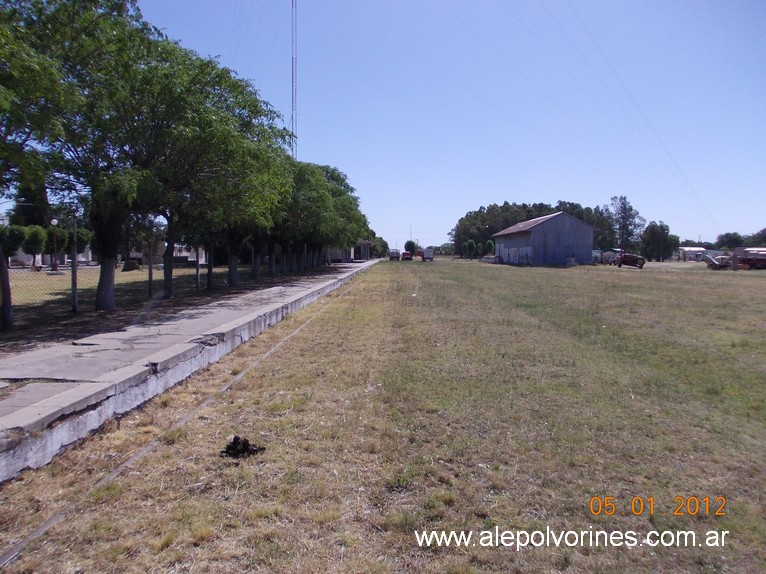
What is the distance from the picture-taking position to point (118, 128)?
1380 cm

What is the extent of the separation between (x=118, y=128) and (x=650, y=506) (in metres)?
13.6

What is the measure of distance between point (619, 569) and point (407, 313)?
13.1m

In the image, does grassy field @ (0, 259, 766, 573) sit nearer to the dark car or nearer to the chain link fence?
the chain link fence

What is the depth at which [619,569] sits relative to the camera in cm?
352

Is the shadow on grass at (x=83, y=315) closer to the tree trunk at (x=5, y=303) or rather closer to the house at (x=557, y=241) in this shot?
the tree trunk at (x=5, y=303)

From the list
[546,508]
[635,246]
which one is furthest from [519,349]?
[635,246]

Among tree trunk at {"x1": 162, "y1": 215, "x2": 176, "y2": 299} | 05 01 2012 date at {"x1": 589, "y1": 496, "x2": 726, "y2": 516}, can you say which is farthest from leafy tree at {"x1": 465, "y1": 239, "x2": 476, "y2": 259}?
05 01 2012 date at {"x1": 589, "y1": 496, "x2": 726, "y2": 516}

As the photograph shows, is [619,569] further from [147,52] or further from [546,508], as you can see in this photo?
[147,52]

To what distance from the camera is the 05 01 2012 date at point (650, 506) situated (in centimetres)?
421

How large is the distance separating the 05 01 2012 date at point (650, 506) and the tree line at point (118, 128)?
7851mm

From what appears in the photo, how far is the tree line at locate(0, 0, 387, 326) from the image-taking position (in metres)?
9.23

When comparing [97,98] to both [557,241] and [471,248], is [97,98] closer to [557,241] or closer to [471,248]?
[557,241]

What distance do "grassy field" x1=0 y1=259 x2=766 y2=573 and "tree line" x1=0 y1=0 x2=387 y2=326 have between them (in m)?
4.93

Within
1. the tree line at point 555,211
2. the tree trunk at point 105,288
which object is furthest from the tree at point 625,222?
the tree trunk at point 105,288
